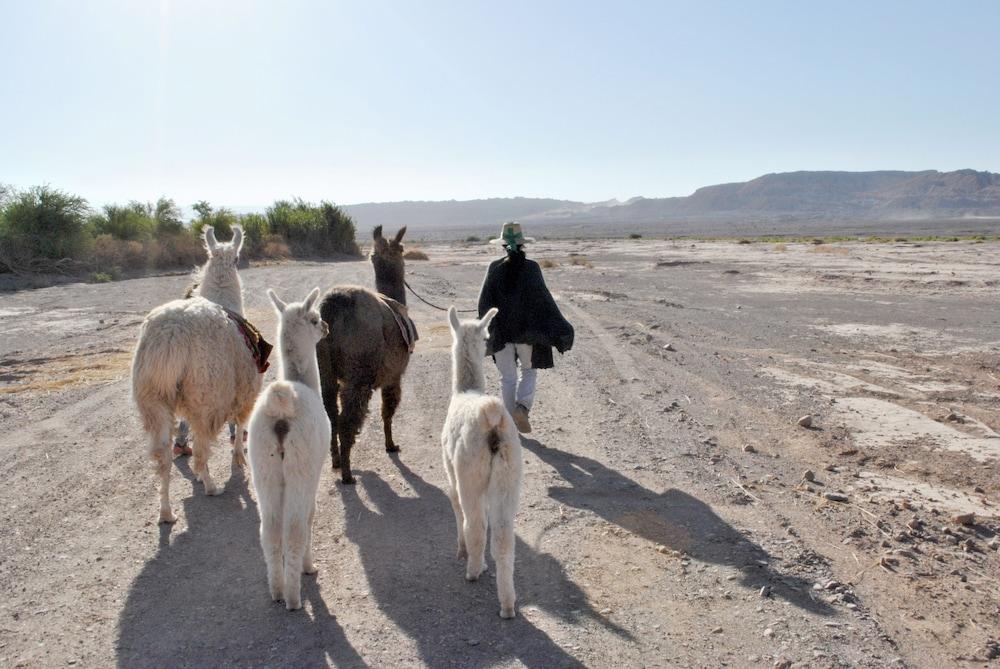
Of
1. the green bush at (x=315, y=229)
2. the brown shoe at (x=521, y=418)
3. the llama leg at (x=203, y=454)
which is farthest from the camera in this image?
the green bush at (x=315, y=229)

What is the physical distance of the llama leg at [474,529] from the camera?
15.2 feet

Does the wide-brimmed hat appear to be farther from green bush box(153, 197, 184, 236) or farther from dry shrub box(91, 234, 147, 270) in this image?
green bush box(153, 197, 184, 236)

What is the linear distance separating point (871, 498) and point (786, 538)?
128cm

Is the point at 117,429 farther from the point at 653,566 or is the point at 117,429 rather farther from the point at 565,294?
the point at 565,294

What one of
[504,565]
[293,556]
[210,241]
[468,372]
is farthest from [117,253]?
[504,565]

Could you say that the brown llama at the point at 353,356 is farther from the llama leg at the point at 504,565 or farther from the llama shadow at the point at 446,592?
the llama leg at the point at 504,565

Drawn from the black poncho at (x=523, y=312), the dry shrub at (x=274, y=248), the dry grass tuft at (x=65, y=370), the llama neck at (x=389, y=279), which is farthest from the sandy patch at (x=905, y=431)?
the dry shrub at (x=274, y=248)

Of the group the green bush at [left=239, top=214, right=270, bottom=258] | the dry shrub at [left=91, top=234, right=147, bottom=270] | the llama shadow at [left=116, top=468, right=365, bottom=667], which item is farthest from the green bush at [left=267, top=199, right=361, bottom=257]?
the llama shadow at [left=116, top=468, right=365, bottom=667]

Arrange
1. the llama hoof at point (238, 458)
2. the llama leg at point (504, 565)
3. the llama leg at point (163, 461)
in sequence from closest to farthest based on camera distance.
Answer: the llama leg at point (504, 565) < the llama leg at point (163, 461) < the llama hoof at point (238, 458)

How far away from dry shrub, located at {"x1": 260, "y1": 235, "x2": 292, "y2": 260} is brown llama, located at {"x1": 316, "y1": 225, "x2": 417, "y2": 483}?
1304 inches

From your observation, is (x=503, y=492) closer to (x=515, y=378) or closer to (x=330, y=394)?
(x=330, y=394)

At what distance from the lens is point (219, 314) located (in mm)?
6500

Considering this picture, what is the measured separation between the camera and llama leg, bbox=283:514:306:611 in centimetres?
438

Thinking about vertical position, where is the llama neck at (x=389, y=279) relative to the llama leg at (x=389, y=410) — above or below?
above
